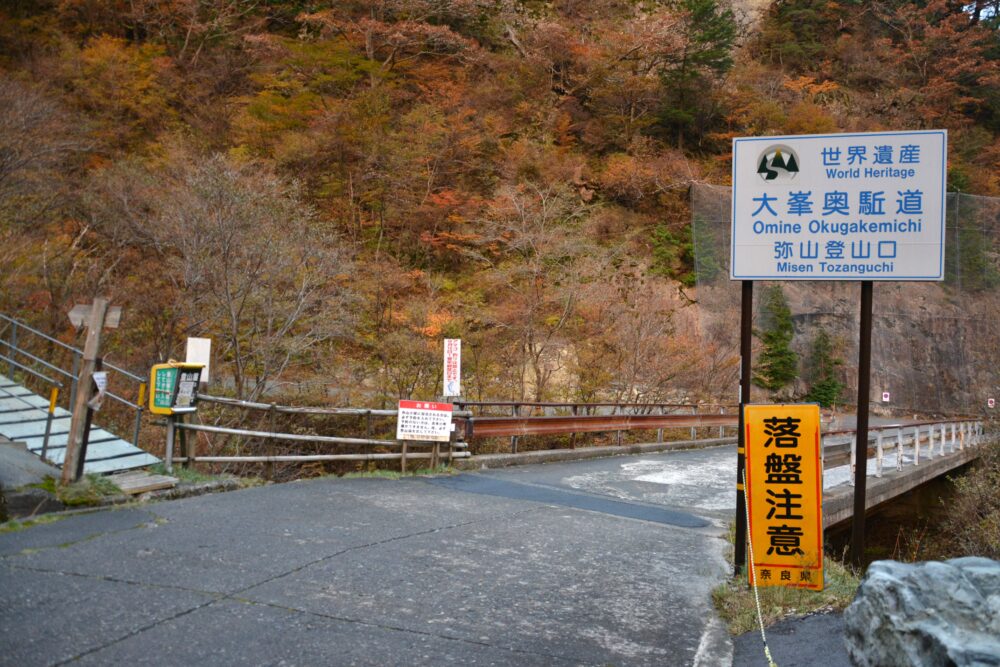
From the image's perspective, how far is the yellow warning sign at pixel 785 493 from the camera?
649cm

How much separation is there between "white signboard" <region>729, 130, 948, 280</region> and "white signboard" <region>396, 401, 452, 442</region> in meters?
7.32

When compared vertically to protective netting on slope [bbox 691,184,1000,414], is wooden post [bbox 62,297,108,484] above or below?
below

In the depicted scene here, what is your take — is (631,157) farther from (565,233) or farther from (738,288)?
(565,233)

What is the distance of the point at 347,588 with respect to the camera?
6.15 metres

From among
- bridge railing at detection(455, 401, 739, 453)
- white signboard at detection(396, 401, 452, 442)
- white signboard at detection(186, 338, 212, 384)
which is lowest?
bridge railing at detection(455, 401, 739, 453)

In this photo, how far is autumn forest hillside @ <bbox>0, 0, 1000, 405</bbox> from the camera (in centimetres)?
1933

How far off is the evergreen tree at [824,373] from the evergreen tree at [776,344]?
1.27 metres

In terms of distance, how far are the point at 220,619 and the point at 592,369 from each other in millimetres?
21275

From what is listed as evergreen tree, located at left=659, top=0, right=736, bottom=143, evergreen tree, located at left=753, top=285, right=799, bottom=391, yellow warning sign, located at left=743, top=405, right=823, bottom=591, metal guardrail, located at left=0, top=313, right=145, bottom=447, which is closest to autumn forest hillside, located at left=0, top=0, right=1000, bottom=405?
evergreen tree, located at left=659, top=0, right=736, bottom=143

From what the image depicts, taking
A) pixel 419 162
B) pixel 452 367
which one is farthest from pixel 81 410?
pixel 419 162

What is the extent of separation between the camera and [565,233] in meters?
27.2

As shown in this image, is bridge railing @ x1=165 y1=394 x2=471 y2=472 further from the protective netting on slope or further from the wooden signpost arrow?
the protective netting on slope

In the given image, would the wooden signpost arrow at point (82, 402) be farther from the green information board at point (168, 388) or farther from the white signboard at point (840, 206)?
the white signboard at point (840, 206)

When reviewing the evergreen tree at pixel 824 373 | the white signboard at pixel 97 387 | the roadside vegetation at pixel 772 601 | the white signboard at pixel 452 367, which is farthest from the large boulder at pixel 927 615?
the evergreen tree at pixel 824 373
